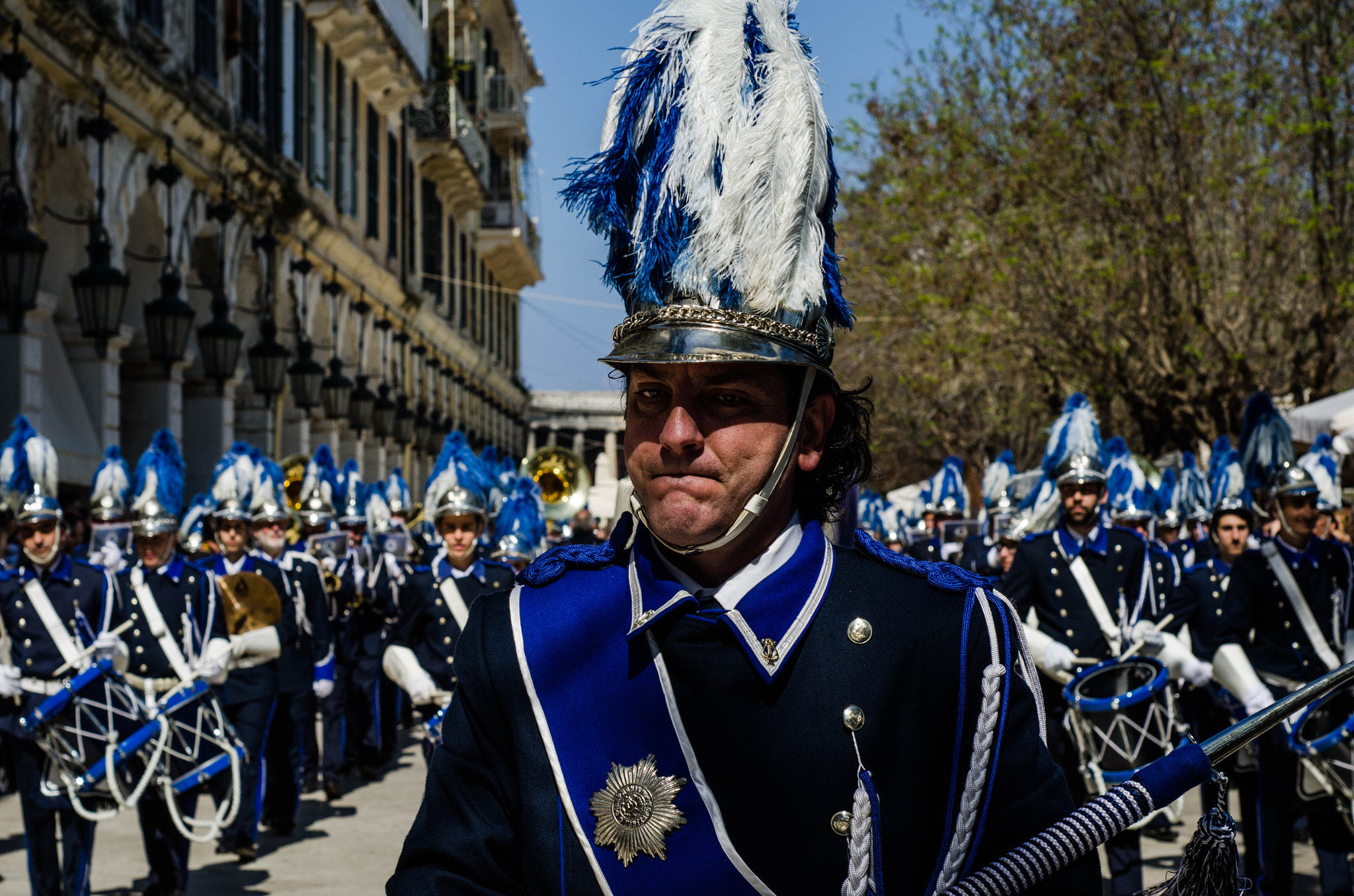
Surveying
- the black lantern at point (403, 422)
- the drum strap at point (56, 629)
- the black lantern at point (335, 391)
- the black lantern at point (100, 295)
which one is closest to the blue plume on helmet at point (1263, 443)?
the drum strap at point (56, 629)

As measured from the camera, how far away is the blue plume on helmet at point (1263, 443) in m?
9.02

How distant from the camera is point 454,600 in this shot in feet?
31.9

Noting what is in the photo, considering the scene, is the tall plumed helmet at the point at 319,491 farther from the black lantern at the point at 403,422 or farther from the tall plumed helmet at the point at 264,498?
the black lantern at the point at 403,422

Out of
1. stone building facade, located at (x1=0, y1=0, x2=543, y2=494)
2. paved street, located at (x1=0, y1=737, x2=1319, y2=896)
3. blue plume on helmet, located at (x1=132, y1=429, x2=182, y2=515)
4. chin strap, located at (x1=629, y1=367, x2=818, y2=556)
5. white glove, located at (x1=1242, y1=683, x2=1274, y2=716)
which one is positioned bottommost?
paved street, located at (x1=0, y1=737, x2=1319, y2=896)

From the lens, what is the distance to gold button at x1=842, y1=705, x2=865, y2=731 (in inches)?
98.5

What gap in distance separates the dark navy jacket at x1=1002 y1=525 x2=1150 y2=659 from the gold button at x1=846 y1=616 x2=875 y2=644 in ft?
21.4

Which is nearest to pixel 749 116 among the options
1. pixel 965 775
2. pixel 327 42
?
pixel 965 775

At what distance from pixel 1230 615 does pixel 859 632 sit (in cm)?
637

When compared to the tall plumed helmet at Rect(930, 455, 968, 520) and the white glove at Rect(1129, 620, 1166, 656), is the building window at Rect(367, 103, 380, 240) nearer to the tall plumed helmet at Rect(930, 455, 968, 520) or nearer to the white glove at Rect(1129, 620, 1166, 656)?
the tall plumed helmet at Rect(930, 455, 968, 520)

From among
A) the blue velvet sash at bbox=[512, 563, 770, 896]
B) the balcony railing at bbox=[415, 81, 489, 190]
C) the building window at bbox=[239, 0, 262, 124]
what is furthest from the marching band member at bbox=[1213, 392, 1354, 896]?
the balcony railing at bbox=[415, 81, 489, 190]

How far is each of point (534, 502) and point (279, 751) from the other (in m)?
3.10

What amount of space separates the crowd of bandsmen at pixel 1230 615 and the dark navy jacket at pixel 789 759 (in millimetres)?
4993

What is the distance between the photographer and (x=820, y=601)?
104 inches

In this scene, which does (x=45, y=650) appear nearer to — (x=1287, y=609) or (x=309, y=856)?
(x=309, y=856)
